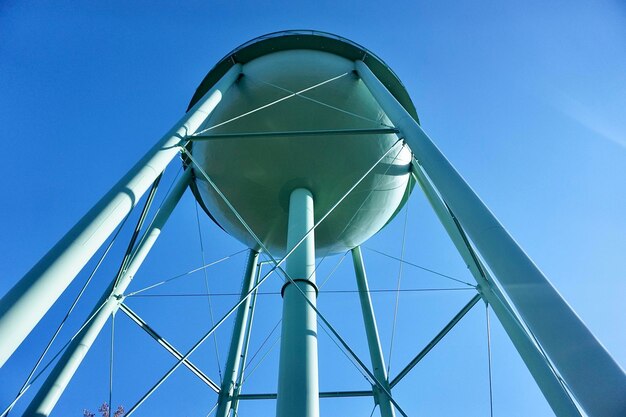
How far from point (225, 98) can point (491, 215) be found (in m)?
4.67

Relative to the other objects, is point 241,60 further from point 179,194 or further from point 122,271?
point 122,271

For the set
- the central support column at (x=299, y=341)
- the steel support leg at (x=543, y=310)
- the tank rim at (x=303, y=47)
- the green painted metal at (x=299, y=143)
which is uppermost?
the tank rim at (x=303, y=47)

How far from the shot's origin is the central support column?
3823 millimetres

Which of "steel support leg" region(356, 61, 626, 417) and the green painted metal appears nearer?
"steel support leg" region(356, 61, 626, 417)

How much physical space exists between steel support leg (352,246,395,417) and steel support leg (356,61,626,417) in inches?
151

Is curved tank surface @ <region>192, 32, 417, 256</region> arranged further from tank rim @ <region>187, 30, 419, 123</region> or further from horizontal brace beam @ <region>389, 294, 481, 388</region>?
horizontal brace beam @ <region>389, 294, 481, 388</region>

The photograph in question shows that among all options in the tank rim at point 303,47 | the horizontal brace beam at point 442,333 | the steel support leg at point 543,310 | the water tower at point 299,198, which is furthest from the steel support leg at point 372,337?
the steel support leg at point 543,310

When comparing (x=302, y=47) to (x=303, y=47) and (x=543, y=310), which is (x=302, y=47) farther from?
(x=543, y=310)

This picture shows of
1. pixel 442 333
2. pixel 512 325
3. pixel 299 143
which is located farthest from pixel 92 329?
pixel 512 325

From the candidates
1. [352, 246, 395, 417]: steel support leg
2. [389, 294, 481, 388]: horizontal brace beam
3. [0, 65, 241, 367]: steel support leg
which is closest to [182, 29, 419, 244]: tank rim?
[0, 65, 241, 367]: steel support leg

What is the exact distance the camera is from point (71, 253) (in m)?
2.74

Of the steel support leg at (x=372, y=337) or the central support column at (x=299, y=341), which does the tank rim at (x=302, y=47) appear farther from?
the steel support leg at (x=372, y=337)

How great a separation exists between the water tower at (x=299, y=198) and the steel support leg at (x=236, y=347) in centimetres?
2

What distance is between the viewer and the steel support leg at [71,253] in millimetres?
2248
